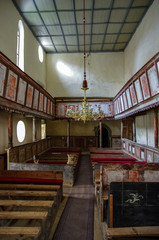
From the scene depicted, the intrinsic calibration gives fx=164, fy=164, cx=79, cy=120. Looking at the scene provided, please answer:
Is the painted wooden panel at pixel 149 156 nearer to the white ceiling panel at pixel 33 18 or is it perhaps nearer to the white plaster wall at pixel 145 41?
the white plaster wall at pixel 145 41

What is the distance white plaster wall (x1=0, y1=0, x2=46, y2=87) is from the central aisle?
26.1ft

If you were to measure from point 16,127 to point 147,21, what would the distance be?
436 inches

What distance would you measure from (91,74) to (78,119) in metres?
8.74

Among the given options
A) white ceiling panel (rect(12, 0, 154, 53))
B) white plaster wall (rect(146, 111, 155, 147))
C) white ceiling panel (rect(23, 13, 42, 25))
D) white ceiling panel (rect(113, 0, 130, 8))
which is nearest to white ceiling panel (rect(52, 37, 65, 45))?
white ceiling panel (rect(12, 0, 154, 53))

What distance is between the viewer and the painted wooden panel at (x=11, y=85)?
6.46 meters

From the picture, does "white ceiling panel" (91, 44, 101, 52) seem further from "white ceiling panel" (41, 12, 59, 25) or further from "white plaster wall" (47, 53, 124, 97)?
"white ceiling panel" (41, 12, 59, 25)

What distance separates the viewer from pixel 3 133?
8.80 meters

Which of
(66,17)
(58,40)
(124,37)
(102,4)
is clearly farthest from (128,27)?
(58,40)

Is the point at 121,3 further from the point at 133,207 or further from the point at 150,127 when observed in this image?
the point at 133,207

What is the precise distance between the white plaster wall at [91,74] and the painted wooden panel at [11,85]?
10438 millimetres

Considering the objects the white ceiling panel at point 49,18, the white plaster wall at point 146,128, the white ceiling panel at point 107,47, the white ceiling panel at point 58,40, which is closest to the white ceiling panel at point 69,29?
the white ceiling panel at point 49,18

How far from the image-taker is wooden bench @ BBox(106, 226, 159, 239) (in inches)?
113

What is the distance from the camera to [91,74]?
1722cm

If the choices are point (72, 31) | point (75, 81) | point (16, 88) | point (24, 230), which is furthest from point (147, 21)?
point (24, 230)
